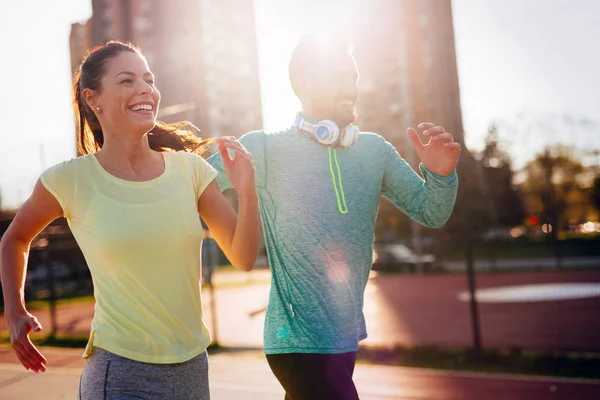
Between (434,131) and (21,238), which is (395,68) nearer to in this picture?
(434,131)

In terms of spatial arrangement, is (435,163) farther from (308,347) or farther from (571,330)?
(571,330)

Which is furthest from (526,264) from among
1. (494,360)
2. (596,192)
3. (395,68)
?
(395,68)

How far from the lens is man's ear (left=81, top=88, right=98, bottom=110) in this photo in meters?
2.48

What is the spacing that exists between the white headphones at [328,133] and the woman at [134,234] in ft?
1.63

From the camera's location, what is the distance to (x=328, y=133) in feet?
9.12

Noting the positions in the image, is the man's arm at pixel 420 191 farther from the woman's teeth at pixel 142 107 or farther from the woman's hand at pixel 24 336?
the woman's hand at pixel 24 336

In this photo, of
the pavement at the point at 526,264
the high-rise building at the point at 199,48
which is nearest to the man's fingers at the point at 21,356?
the pavement at the point at 526,264

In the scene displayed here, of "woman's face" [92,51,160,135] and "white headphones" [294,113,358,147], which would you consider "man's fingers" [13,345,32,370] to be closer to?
"woman's face" [92,51,160,135]

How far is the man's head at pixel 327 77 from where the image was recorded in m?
2.84

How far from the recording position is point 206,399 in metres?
2.36

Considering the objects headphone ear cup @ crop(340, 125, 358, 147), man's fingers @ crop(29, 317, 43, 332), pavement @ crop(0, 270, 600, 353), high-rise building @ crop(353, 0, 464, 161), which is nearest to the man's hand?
headphone ear cup @ crop(340, 125, 358, 147)

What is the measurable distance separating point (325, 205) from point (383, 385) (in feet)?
17.5

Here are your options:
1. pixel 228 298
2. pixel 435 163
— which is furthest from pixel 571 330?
pixel 228 298

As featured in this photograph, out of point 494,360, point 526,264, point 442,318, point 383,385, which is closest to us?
point 383,385
